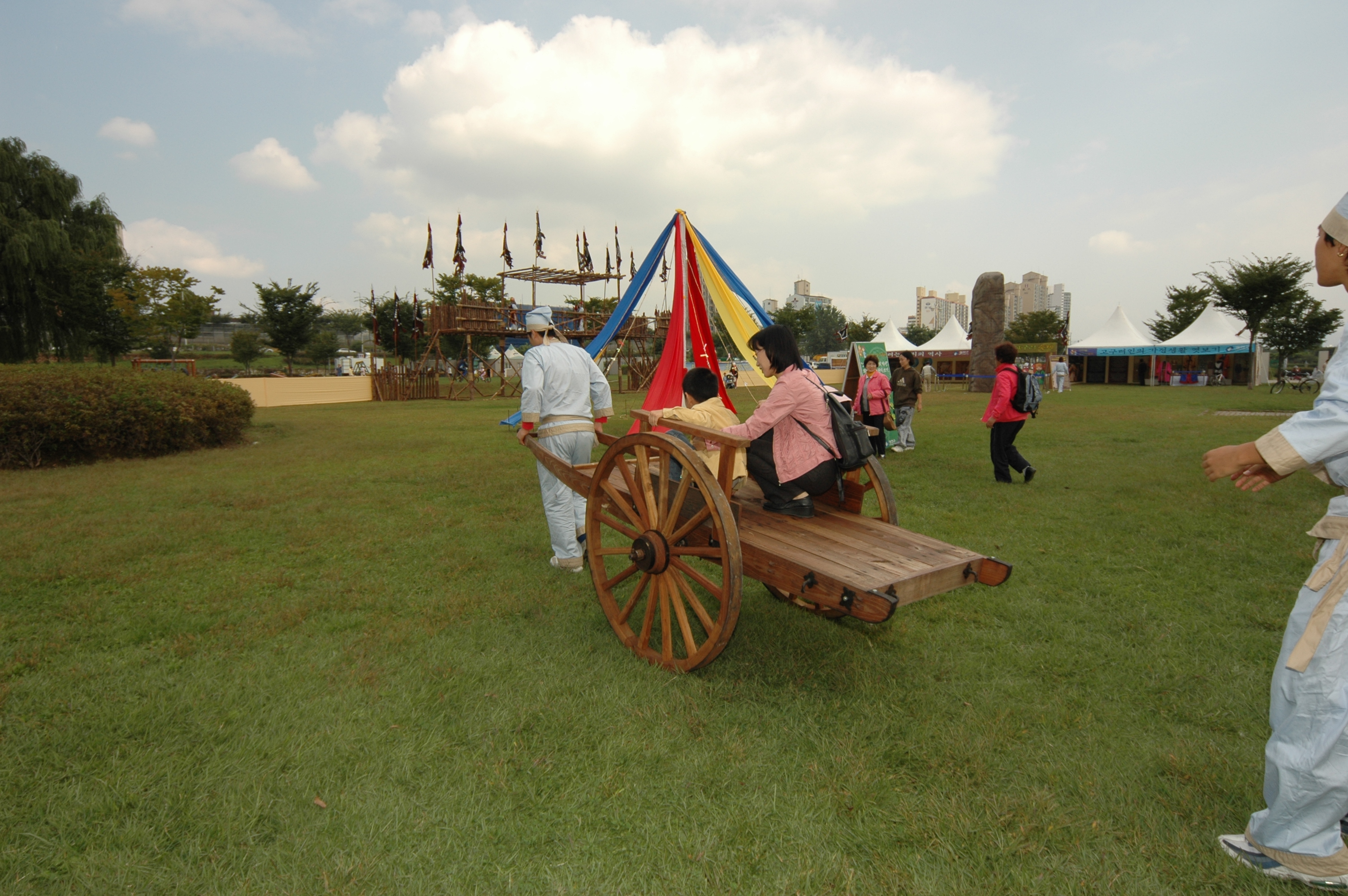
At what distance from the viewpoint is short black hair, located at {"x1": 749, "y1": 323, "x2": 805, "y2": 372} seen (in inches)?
129

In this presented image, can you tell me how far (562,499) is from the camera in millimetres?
4820

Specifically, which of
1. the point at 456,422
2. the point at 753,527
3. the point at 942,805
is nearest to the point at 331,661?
the point at 753,527

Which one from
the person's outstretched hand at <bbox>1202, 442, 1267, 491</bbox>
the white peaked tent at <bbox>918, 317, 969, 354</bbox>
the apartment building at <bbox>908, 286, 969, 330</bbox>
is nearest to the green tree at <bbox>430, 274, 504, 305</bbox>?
the white peaked tent at <bbox>918, 317, 969, 354</bbox>

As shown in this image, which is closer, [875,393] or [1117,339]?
[875,393]

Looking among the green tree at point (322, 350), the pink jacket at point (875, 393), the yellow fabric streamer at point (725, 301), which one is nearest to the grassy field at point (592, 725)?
the yellow fabric streamer at point (725, 301)

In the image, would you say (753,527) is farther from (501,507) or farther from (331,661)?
(501,507)

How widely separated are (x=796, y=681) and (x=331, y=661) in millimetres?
2265

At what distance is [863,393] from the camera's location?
29.2ft

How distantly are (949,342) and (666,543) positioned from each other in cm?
3728

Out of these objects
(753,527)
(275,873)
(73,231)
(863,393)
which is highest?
(73,231)

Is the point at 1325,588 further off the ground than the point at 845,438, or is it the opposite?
the point at 845,438

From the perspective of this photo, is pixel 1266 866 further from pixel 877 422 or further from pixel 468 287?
pixel 468 287

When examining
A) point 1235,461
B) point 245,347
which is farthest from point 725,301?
point 245,347

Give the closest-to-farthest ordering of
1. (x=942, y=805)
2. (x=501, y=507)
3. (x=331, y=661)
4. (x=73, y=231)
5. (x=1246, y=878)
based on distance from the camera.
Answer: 1. (x=1246, y=878)
2. (x=942, y=805)
3. (x=331, y=661)
4. (x=501, y=507)
5. (x=73, y=231)
